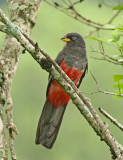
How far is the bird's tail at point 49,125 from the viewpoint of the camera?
19.1 feet

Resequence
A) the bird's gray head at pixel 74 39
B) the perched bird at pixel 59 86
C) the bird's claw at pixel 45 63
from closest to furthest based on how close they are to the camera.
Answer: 1. the bird's claw at pixel 45 63
2. the perched bird at pixel 59 86
3. the bird's gray head at pixel 74 39

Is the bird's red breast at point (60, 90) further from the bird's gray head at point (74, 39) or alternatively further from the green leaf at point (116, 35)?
the green leaf at point (116, 35)

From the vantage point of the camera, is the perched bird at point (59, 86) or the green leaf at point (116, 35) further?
the perched bird at point (59, 86)

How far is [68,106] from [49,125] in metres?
17.2

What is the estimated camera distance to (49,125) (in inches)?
242

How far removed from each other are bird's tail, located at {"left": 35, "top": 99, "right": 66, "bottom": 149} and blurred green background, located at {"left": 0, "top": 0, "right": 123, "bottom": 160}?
14.1m

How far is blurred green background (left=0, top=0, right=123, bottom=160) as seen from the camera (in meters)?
21.6

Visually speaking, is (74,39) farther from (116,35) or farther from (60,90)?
(116,35)

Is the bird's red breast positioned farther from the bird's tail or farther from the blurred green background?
the blurred green background

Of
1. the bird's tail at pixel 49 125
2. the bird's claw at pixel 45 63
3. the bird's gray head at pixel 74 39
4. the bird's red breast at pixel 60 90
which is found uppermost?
the bird's gray head at pixel 74 39

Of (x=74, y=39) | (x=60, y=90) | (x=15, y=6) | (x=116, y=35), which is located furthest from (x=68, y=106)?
(x=116, y=35)

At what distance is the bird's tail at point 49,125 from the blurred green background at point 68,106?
1406 centimetres

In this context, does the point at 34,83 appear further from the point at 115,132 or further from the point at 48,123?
the point at 48,123

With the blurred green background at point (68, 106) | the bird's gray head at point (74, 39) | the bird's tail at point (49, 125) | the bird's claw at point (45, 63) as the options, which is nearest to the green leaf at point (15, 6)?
the bird's claw at point (45, 63)
